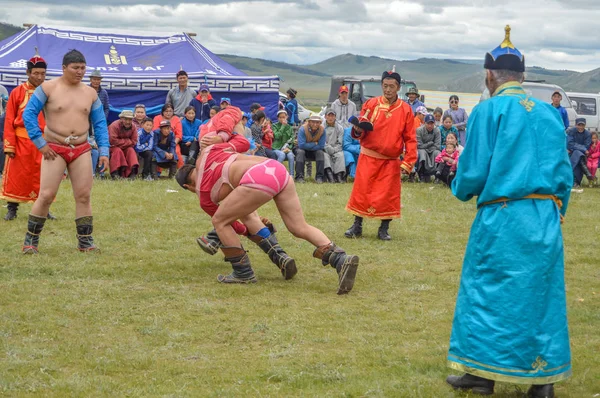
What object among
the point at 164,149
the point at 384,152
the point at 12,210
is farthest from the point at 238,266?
the point at 164,149

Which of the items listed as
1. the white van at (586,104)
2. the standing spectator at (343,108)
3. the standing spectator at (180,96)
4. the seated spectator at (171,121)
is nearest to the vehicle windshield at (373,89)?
the white van at (586,104)

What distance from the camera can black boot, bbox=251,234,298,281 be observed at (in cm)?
772

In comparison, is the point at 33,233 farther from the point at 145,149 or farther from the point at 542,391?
the point at 145,149

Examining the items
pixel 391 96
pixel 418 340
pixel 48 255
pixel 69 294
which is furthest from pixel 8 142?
pixel 418 340

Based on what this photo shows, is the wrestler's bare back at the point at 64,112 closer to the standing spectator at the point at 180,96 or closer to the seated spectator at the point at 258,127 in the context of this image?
the seated spectator at the point at 258,127

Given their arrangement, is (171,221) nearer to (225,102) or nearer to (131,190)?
(131,190)

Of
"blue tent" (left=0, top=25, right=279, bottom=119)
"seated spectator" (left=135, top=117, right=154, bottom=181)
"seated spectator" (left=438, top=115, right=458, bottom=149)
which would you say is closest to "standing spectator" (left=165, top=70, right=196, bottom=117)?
"blue tent" (left=0, top=25, right=279, bottom=119)

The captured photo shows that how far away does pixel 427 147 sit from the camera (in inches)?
659

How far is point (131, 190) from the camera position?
13.6 meters

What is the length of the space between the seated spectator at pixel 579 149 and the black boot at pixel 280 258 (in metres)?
11.1

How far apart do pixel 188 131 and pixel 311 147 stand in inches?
95.2

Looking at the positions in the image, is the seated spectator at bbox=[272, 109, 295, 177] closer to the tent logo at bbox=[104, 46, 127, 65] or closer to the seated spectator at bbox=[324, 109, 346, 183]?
the seated spectator at bbox=[324, 109, 346, 183]

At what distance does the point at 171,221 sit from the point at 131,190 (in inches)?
113

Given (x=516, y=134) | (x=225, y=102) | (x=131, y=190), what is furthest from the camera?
(x=225, y=102)
